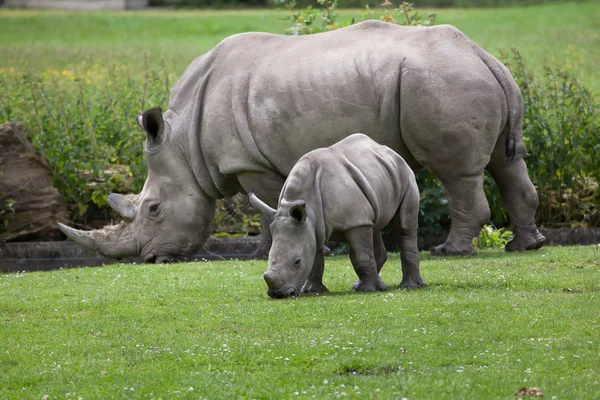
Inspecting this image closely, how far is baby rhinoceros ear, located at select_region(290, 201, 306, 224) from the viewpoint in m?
9.62

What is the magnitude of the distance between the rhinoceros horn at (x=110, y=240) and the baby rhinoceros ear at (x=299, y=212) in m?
4.35

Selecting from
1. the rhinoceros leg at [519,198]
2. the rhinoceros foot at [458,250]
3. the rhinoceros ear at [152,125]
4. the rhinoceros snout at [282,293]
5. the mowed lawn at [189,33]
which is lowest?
the mowed lawn at [189,33]

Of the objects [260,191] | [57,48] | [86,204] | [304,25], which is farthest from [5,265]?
[57,48]

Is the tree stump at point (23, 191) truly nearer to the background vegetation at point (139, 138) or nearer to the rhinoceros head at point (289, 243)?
the background vegetation at point (139, 138)

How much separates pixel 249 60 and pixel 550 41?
23.1 meters

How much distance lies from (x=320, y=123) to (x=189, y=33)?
28.2m

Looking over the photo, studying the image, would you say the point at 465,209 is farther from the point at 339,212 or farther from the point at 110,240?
the point at 110,240

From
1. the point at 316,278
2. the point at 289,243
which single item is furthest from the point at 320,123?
the point at 289,243

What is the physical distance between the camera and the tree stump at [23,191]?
615 inches

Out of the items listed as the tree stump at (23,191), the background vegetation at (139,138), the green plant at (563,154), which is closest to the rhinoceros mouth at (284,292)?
the background vegetation at (139,138)

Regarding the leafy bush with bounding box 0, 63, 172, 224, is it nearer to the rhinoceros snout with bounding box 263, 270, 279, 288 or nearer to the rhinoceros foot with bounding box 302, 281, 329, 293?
the rhinoceros foot with bounding box 302, 281, 329, 293

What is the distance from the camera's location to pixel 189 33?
40.3 metres

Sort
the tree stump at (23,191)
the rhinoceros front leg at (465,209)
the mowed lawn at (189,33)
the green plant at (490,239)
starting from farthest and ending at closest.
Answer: the mowed lawn at (189,33)
the tree stump at (23,191)
the green plant at (490,239)
the rhinoceros front leg at (465,209)

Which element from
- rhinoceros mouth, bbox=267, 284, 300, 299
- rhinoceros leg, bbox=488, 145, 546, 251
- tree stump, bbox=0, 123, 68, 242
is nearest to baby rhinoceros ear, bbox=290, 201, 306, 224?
rhinoceros mouth, bbox=267, 284, 300, 299
